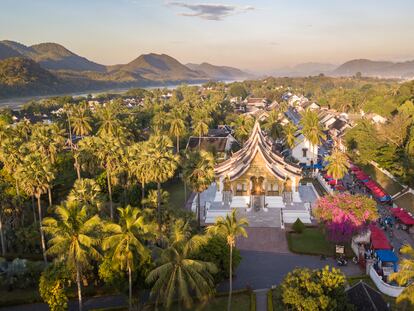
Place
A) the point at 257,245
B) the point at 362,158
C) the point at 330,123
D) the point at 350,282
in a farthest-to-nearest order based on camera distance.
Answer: the point at 330,123 → the point at 362,158 → the point at 257,245 → the point at 350,282

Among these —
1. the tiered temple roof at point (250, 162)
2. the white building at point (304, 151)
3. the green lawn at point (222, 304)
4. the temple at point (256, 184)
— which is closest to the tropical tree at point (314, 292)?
the green lawn at point (222, 304)

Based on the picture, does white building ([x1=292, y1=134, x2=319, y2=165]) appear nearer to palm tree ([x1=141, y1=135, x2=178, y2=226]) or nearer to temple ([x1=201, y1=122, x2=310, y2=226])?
temple ([x1=201, y1=122, x2=310, y2=226])

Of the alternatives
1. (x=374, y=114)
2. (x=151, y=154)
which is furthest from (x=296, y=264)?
(x=374, y=114)

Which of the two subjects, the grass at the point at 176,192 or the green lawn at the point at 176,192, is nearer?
the grass at the point at 176,192

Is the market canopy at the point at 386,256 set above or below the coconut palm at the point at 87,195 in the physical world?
below

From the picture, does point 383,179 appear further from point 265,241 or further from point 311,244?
point 265,241

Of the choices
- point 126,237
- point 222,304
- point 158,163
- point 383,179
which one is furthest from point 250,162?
point 126,237

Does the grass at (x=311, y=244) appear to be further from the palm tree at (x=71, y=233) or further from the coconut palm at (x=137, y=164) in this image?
the palm tree at (x=71, y=233)

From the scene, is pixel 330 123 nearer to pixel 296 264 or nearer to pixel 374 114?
pixel 374 114
